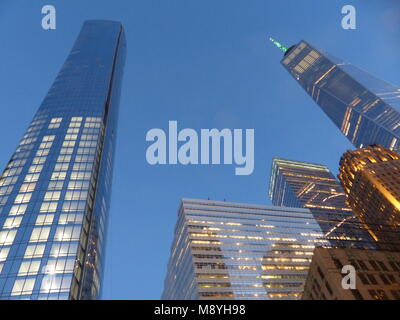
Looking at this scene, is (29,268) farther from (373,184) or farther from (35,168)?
(373,184)

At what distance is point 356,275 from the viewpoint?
61.6 m

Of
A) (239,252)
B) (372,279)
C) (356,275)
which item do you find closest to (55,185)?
(356,275)

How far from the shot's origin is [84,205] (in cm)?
8056

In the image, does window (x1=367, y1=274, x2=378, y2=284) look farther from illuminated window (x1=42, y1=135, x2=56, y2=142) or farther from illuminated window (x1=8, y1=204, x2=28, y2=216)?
illuminated window (x1=42, y1=135, x2=56, y2=142)

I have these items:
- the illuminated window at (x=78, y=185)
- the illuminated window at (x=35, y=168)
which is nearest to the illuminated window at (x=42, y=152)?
the illuminated window at (x=35, y=168)

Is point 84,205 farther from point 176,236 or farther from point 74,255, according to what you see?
point 176,236

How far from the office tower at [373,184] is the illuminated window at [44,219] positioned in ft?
353

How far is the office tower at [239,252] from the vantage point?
396 ft

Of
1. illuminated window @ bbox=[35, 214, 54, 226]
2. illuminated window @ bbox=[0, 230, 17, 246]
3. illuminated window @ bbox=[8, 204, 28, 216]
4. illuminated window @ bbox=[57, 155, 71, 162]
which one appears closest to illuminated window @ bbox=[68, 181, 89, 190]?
illuminated window @ bbox=[57, 155, 71, 162]

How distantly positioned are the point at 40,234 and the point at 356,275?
64.7m

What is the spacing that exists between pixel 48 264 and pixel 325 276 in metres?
54.1
